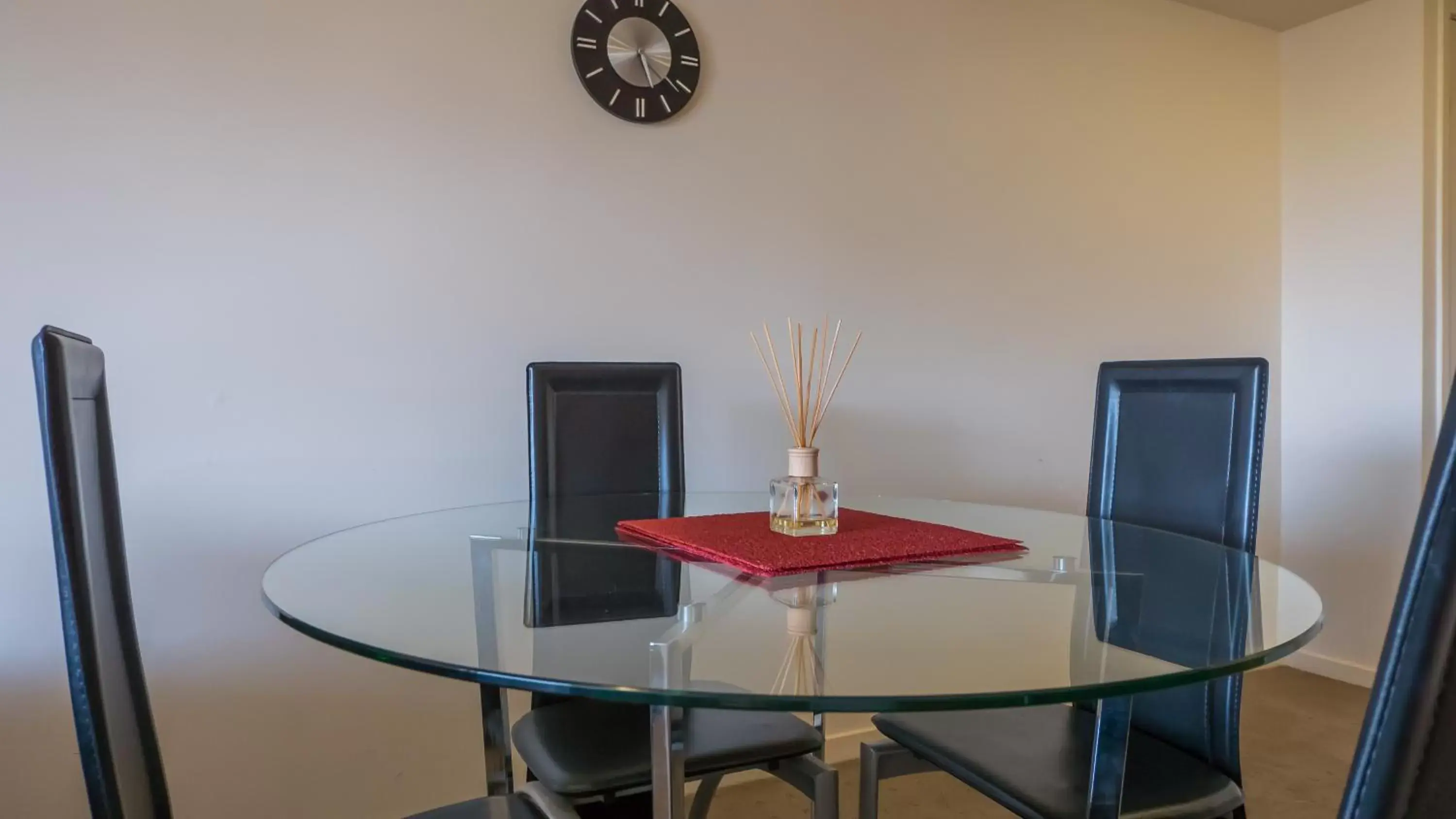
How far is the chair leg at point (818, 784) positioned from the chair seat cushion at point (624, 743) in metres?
0.04

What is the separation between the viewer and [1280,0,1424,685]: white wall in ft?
10.4

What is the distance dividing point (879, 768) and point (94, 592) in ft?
3.68

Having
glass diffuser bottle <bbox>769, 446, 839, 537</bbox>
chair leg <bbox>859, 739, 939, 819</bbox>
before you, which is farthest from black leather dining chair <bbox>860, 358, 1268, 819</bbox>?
glass diffuser bottle <bbox>769, 446, 839, 537</bbox>

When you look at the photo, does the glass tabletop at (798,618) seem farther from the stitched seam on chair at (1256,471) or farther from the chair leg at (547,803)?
the chair leg at (547,803)

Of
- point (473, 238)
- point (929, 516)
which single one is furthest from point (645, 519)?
point (473, 238)

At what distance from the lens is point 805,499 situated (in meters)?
1.49

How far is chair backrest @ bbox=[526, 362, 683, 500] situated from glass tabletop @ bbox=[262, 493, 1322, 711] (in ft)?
1.45

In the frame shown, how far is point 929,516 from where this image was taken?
1.81 m

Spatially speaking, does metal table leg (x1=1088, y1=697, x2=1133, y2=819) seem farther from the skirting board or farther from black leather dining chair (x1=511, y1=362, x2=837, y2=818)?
the skirting board

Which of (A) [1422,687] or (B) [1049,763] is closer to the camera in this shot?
(A) [1422,687]

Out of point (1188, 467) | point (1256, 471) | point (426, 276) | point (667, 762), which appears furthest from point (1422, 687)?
point (426, 276)

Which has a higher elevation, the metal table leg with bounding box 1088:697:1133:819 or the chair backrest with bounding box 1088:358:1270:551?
the chair backrest with bounding box 1088:358:1270:551

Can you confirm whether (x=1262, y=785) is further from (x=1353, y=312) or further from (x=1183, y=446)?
(x=1353, y=312)

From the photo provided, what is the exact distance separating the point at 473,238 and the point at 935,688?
5.78 feet
